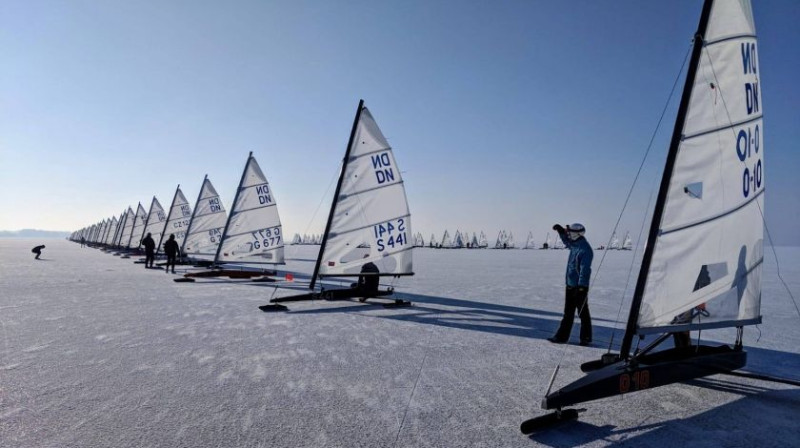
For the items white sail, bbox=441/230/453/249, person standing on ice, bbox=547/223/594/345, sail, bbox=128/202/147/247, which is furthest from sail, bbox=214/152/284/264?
white sail, bbox=441/230/453/249

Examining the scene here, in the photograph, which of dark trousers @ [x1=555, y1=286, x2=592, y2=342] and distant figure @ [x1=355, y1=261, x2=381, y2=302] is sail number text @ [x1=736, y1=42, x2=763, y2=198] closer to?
dark trousers @ [x1=555, y1=286, x2=592, y2=342]

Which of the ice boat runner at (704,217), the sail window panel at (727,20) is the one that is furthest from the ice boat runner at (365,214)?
the sail window panel at (727,20)

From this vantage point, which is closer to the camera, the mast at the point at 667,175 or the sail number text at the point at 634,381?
the sail number text at the point at 634,381

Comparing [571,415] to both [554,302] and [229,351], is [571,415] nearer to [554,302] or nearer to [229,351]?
[229,351]

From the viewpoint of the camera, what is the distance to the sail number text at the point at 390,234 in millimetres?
11133

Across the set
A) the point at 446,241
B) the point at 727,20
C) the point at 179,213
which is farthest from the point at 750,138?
the point at 446,241

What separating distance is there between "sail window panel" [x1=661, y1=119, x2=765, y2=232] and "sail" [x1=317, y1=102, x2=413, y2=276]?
7.40 meters

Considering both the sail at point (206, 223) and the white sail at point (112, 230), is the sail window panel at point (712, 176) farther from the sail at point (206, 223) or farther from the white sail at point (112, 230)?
the white sail at point (112, 230)

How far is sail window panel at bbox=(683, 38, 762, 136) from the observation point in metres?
4.34

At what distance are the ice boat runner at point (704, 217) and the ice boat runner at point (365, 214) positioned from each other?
699 cm

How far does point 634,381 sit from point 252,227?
54.1ft

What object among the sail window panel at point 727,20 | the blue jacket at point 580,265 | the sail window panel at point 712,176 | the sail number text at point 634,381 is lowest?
the sail number text at point 634,381

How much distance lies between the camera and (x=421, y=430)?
12.2 ft

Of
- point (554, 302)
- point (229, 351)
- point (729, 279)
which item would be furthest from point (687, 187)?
point (554, 302)
